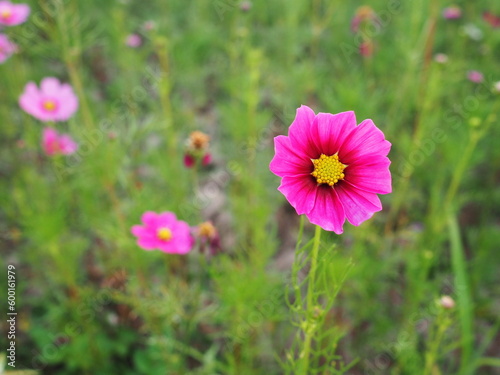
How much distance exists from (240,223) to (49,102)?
98cm

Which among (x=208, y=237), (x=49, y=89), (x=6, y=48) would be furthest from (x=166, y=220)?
(x=6, y=48)

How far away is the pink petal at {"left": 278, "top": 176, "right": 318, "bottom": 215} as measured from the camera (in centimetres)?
71

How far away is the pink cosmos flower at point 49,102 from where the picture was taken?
176 cm

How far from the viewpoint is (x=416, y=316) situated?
5.20 ft

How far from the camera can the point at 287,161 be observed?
73 cm

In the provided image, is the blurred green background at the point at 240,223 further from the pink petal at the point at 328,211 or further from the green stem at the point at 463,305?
the pink petal at the point at 328,211

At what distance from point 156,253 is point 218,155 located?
1003 millimetres

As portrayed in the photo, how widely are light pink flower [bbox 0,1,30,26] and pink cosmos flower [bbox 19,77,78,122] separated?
25 cm

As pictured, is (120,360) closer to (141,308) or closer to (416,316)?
(141,308)

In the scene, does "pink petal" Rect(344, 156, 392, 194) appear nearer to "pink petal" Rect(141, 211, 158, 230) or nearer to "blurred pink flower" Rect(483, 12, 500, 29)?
"pink petal" Rect(141, 211, 158, 230)

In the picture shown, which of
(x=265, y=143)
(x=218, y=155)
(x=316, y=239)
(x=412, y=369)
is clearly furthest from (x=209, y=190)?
(x=316, y=239)

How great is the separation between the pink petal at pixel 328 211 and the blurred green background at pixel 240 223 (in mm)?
449

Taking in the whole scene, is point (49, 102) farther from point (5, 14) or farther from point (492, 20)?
point (492, 20)

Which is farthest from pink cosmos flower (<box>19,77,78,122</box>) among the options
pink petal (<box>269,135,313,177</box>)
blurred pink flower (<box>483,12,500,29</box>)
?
blurred pink flower (<box>483,12,500,29</box>)
